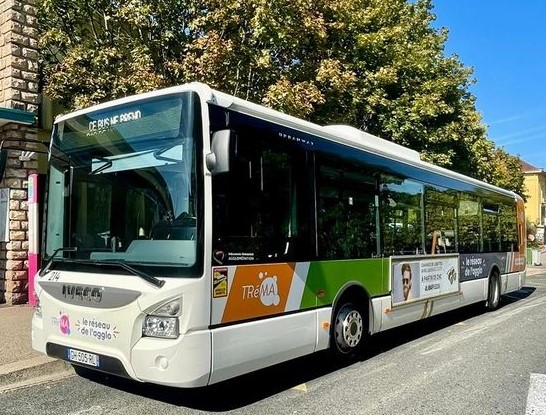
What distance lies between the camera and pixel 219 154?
475 centimetres

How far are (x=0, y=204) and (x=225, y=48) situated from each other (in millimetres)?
5163

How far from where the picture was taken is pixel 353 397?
5484mm

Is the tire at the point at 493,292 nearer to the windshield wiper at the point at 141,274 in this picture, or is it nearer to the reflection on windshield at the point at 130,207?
the reflection on windshield at the point at 130,207

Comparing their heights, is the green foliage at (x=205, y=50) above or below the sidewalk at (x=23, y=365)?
above

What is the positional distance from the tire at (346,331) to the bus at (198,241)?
0.02 m

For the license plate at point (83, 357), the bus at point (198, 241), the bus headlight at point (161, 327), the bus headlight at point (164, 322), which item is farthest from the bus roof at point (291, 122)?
the license plate at point (83, 357)

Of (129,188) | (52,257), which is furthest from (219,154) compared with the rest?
(52,257)

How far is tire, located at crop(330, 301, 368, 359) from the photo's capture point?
6551mm

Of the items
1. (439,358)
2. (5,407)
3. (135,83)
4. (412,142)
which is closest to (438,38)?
(412,142)

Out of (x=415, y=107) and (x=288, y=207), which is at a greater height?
(x=415, y=107)

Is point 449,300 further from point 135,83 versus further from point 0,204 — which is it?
point 0,204

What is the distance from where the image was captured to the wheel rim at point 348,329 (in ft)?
21.7

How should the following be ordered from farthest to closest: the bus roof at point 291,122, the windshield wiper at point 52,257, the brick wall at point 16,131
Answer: the brick wall at point 16,131 < the windshield wiper at point 52,257 < the bus roof at point 291,122

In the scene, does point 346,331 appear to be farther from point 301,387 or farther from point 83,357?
point 83,357
